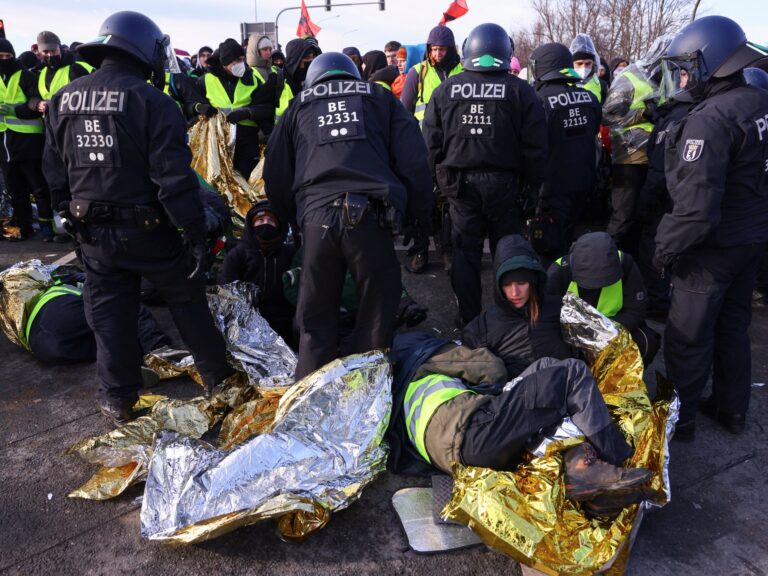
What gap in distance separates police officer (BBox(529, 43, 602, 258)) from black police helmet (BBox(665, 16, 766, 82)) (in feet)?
5.62

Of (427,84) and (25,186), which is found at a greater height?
(427,84)

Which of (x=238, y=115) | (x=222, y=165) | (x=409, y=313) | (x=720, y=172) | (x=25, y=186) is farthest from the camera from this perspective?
(x=25, y=186)

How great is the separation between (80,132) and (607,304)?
2.67 m

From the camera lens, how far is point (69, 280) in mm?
4148

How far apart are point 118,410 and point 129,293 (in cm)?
59

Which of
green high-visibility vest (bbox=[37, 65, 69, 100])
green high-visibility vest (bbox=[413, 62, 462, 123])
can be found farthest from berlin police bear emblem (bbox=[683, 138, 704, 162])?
green high-visibility vest (bbox=[37, 65, 69, 100])

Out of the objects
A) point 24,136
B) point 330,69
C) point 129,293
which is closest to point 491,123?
point 330,69

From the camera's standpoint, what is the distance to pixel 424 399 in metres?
2.62

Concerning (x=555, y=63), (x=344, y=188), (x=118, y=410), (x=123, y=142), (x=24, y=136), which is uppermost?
(x=555, y=63)

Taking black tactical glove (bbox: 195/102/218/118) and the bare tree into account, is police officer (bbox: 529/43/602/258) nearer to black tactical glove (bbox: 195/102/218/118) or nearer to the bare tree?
black tactical glove (bbox: 195/102/218/118)

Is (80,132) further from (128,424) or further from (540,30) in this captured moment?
(540,30)

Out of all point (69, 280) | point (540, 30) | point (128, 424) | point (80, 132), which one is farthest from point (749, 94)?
point (540, 30)

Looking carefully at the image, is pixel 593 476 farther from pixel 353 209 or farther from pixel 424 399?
pixel 353 209

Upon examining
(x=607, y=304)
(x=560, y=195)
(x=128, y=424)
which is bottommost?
(x=128, y=424)
